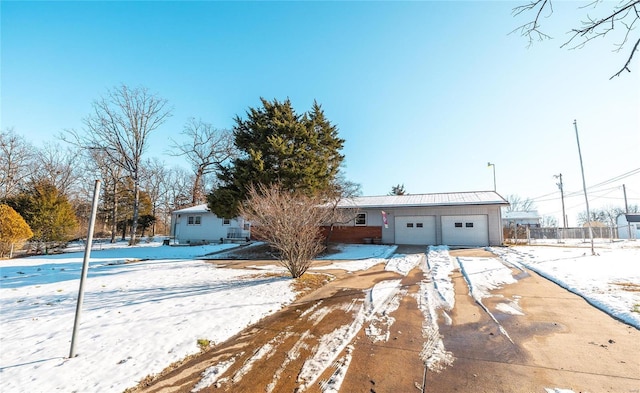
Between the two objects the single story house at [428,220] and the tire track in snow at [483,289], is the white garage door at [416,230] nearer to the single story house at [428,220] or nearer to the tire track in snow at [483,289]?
the single story house at [428,220]

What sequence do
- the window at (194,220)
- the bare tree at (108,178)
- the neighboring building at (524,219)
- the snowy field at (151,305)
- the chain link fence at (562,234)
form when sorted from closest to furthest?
1. the snowy field at (151,305)
2. the window at (194,220)
3. the chain link fence at (562,234)
4. the bare tree at (108,178)
5. the neighboring building at (524,219)

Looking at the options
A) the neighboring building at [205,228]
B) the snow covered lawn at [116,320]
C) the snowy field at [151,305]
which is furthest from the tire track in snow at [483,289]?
the neighboring building at [205,228]

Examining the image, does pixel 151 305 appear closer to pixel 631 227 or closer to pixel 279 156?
pixel 279 156

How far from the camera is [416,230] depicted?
742 inches

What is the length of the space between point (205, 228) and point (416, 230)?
17.1 m

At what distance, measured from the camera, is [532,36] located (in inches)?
147

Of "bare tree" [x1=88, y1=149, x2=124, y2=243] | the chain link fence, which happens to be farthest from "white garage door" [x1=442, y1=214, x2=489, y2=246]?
"bare tree" [x1=88, y1=149, x2=124, y2=243]

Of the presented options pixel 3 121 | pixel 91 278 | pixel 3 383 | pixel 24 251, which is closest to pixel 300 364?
pixel 3 383

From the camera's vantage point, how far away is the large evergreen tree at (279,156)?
1388 cm

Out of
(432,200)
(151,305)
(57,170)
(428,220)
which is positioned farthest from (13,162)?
(432,200)

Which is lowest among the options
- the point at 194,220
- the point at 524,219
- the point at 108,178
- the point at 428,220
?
the point at 428,220

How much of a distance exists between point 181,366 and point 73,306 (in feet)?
14.4

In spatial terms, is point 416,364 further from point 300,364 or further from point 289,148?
point 289,148

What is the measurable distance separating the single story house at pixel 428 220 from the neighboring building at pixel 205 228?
8.09m
